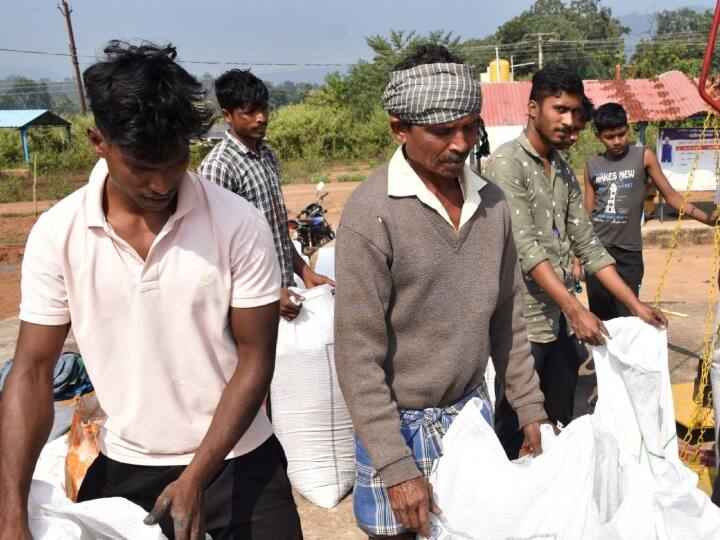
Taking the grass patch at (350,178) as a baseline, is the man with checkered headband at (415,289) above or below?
above

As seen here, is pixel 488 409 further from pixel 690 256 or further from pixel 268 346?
pixel 690 256

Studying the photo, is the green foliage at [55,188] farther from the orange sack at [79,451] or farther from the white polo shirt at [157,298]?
the white polo shirt at [157,298]

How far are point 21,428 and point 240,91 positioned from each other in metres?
2.07

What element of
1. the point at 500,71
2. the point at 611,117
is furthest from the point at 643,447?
the point at 500,71

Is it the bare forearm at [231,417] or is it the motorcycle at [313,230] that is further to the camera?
the motorcycle at [313,230]

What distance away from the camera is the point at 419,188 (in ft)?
5.48

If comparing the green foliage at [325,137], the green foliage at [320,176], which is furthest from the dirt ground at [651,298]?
the green foliage at [325,137]

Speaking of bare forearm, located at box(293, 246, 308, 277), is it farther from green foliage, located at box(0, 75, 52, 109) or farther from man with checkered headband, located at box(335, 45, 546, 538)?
green foliage, located at box(0, 75, 52, 109)

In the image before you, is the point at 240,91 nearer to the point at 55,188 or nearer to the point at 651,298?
the point at 651,298

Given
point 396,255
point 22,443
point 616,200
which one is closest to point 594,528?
point 396,255

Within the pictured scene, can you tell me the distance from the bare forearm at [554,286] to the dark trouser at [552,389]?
0.34 metres

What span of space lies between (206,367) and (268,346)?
0.45ft

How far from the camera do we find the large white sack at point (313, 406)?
2850 millimetres

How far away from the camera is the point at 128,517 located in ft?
4.79
